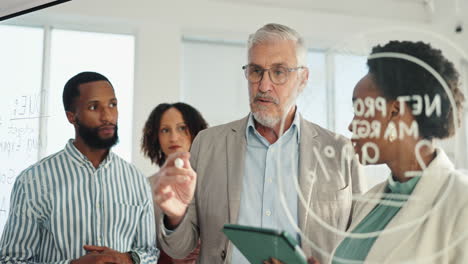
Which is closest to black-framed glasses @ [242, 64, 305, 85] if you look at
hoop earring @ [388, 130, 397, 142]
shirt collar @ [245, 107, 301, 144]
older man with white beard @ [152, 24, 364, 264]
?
older man with white beard @ [152, 24, 364, 264]

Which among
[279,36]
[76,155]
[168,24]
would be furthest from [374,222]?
[76,155]

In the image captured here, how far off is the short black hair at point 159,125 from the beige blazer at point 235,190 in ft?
0.19

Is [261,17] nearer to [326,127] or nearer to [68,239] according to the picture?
[326,127]

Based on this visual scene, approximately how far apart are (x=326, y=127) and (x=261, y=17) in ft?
1.52

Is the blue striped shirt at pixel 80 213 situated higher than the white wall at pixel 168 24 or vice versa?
the white wall at pixel 168 24

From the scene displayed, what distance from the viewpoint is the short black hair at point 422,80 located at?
122cm

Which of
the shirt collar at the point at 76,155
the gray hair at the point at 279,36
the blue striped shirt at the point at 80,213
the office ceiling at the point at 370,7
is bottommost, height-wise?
the blue striped shirt at the point at 80,213

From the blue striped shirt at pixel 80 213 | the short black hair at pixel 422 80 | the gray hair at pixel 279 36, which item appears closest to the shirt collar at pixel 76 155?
the blue striped shirt at pixel 80 213

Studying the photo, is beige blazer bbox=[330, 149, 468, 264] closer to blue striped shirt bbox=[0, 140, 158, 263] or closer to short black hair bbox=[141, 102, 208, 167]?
short black hair bbox=[141, 102, 208, 167]

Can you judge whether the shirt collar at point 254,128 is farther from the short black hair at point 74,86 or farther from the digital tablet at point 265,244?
the short black hair at point 74,86

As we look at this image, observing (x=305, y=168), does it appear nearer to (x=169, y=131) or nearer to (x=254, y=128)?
(x=254, y=128)

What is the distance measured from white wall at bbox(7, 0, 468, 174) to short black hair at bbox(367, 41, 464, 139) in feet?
0.54

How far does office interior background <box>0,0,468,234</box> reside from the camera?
1362mm

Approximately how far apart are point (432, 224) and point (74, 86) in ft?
4.73
